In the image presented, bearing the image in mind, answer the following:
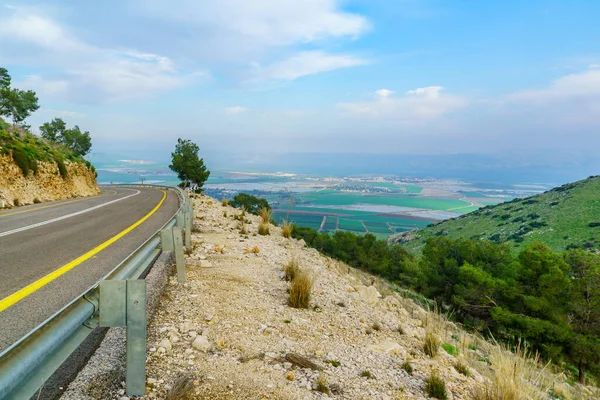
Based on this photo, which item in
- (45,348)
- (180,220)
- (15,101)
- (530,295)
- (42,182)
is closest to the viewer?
(45,348)

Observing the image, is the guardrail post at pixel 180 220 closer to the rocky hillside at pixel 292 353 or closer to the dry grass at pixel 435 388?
the rocky hillside at pixel 292 353

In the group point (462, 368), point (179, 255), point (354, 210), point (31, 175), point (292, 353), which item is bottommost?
point (354, 210)

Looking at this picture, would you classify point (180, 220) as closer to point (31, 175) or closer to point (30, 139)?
point (31, 175)

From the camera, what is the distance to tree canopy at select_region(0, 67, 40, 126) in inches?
1762

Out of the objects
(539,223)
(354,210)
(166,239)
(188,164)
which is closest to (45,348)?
(166,239)

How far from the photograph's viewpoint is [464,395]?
12.7 ft

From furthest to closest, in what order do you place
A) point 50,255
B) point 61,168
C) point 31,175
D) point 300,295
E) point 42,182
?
point 61,168 < point 42,182 < point 31,175 < point 50,255 < point 300,295

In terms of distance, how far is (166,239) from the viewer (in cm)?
594

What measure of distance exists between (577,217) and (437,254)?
146ft

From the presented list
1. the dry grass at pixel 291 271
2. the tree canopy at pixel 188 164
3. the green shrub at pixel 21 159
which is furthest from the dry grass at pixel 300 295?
the tree canopy at pixel 188 164

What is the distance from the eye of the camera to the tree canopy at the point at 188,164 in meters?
55.5

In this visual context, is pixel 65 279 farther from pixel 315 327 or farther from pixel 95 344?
pixel 315 327

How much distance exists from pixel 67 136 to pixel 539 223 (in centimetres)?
8687

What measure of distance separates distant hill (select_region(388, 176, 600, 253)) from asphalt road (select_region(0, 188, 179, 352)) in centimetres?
4073
